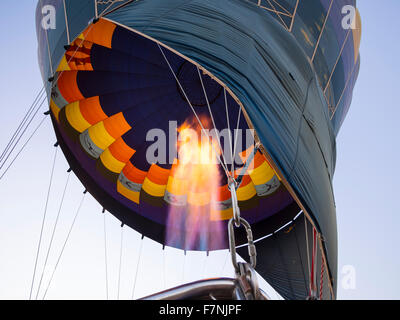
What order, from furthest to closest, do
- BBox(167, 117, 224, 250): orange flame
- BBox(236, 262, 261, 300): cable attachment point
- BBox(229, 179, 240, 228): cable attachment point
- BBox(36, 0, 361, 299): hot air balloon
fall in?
BBox(167, 117, 224, 250): orange flame → BBox(36, 0, 361, 299): hot air balloon → BBox(229, 179, 240, 228): cable attachment point → BBox(236, 262, 261, 300): cable attachment point

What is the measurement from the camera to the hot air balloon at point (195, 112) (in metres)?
3.45

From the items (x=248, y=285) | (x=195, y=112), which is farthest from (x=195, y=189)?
(x=248, y=285)

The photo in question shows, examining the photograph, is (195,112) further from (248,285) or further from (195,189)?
(248,285)

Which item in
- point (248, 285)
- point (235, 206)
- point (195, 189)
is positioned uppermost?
point (195, 189)

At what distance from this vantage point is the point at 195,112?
20.1 feet

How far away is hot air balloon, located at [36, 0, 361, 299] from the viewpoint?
3447 mm

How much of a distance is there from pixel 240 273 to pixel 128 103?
5316 mm

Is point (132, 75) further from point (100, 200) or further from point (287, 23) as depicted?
point (287, 23)

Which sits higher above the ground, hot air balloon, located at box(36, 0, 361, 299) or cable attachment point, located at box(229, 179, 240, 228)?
hot air balloon, located at box(36, 0, 361, 299)

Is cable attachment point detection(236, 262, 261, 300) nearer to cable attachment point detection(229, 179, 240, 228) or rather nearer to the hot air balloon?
cable attachment point detection(229, 179, 240, 228)

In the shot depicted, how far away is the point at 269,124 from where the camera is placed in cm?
296

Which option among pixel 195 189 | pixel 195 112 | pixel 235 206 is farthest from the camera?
pixel 195 189

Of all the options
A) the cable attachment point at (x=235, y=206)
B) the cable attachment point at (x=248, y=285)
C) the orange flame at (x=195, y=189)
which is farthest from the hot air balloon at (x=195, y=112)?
the cable attachment point at (x=248, y=285)

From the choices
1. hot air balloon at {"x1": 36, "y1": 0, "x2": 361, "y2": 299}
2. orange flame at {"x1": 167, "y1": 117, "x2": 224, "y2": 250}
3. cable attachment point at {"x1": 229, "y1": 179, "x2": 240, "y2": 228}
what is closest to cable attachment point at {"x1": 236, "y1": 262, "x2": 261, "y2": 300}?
cable attachment point at {"x1": 229, "y1": 179, "x2": 240, "y2": 228}
